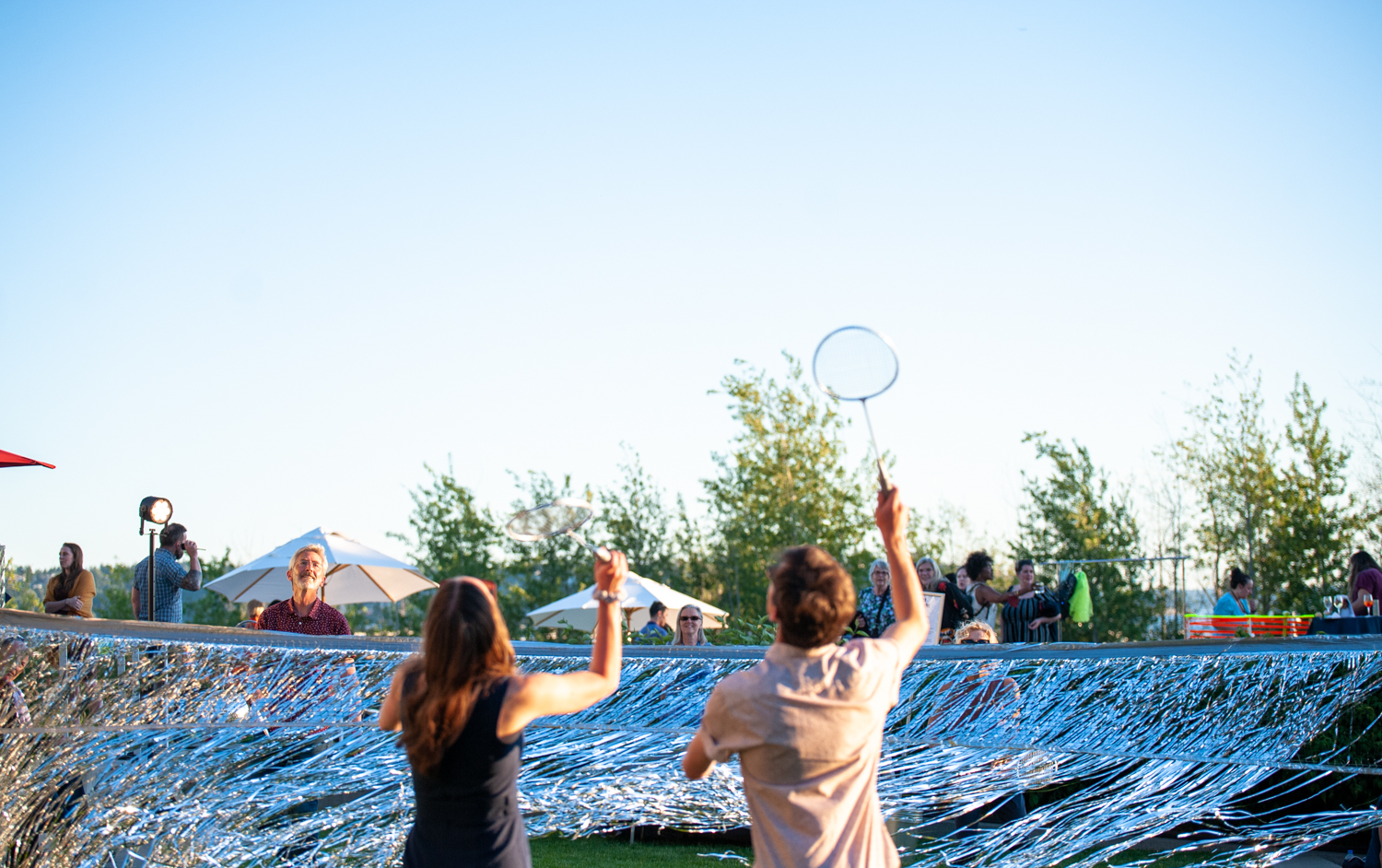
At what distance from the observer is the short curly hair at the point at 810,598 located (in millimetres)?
2561

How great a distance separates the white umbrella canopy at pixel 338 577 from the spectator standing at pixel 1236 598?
8.31m

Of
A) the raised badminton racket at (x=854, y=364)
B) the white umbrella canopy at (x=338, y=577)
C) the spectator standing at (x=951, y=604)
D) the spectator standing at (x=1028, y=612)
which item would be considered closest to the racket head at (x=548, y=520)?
the raised badminton racket at (x=854, y=364)

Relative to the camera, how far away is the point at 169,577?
775 centimetres

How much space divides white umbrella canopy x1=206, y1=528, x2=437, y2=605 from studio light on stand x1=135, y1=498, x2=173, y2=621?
4924 millimetres

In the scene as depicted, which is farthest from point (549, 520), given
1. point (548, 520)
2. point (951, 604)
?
point (951, 604)

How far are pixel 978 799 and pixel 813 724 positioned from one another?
1909 mm

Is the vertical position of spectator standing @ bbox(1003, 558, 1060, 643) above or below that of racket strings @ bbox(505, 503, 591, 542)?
below

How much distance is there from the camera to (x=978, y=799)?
414cm

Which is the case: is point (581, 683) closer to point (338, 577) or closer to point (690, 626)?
point (690, 626)

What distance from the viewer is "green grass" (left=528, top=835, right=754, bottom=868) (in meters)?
6.52

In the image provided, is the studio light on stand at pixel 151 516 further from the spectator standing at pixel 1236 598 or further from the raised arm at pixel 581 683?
the spectator standing at pixel 1236 598

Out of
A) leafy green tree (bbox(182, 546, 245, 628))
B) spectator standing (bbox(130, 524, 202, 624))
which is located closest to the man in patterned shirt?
spectator standing (bbox(130, 524, 202, 624))

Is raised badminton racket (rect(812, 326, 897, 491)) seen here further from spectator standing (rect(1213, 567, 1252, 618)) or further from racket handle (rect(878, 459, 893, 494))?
spectator standing (rect(1213, 567, 1252, 618))

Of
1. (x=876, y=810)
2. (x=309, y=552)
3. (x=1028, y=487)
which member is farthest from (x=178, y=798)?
(x=1028, y=487)
